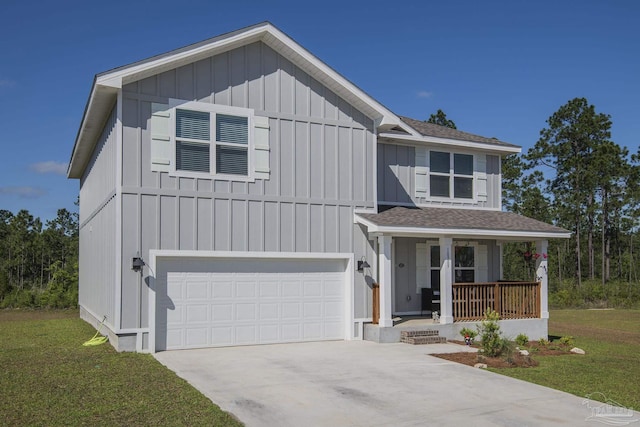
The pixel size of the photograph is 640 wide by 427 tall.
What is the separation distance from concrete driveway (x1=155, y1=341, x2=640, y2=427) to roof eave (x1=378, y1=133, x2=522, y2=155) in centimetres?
650

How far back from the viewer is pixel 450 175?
18.3m

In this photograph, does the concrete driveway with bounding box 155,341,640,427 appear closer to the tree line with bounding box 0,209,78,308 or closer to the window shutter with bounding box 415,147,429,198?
the window shutter with bounding box 415,147,429,198

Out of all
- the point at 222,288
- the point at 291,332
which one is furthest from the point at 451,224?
the point at 222,288

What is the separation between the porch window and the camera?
59.0 ft

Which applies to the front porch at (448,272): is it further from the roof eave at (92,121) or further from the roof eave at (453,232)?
the roof eave at (92,121)

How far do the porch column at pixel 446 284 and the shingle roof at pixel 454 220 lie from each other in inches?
25.1

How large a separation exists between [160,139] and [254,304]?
14.1 feet

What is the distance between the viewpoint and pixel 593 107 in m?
38.3

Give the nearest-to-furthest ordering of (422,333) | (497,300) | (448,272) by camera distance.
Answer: (422,333) → (448,272) → (497,300)

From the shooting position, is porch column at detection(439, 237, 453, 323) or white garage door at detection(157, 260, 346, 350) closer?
white garage door at detection(157, 260, 346, 350)

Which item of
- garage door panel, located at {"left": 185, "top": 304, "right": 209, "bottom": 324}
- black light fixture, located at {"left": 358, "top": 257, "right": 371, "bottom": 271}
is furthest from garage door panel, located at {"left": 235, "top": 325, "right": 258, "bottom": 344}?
black light fixture, located at {"left": 358, "top": 257, "right": 371, "bottom": 271}

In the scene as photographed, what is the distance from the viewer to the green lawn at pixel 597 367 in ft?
30.7

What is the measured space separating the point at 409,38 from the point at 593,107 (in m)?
21.6

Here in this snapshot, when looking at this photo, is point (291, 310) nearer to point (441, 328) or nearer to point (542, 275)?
point (441, 328)
